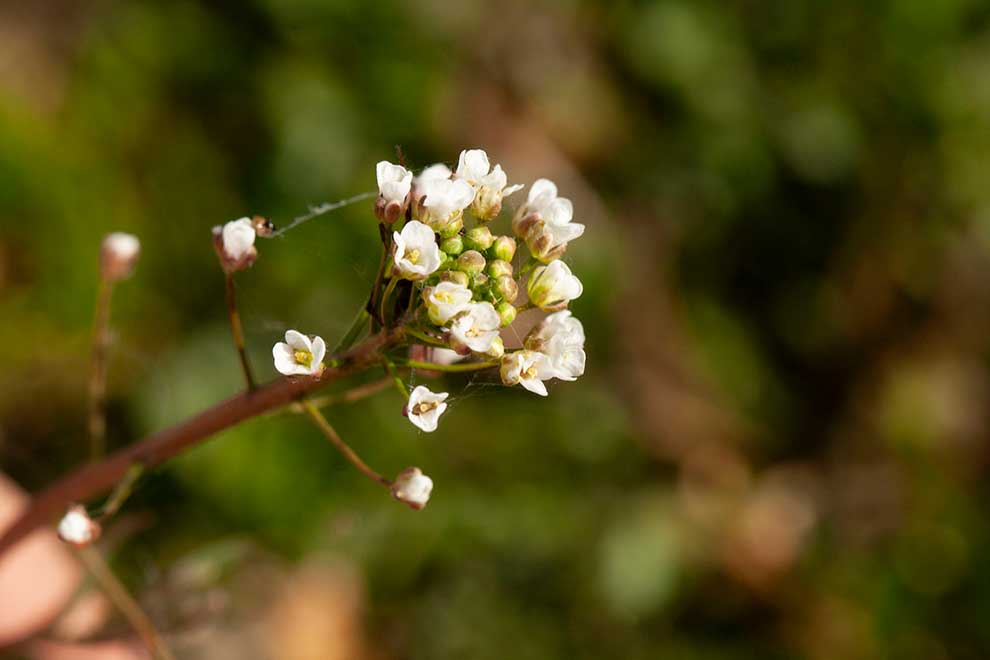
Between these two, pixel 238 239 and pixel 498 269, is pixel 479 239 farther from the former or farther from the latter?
pixel 238 239

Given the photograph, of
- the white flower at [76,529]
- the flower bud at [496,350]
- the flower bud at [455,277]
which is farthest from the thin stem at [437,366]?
the white flower at [76,529]

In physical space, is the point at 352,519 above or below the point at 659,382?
below

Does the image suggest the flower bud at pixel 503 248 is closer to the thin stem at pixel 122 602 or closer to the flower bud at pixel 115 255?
the flower bud at pixel 115 255

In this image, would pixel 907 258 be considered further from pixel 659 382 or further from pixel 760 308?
pixel 659 382

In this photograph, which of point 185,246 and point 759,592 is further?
point 759,592

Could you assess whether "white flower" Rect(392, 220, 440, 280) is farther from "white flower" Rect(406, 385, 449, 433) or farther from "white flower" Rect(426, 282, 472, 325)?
"white flower" Rect(406, 385, 449, 433)

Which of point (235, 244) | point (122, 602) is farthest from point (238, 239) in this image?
point (122, 602)

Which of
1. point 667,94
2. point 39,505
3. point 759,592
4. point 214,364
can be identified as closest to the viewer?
point 39,505

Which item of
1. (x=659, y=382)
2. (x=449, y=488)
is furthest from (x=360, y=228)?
(x=659, y=382)
